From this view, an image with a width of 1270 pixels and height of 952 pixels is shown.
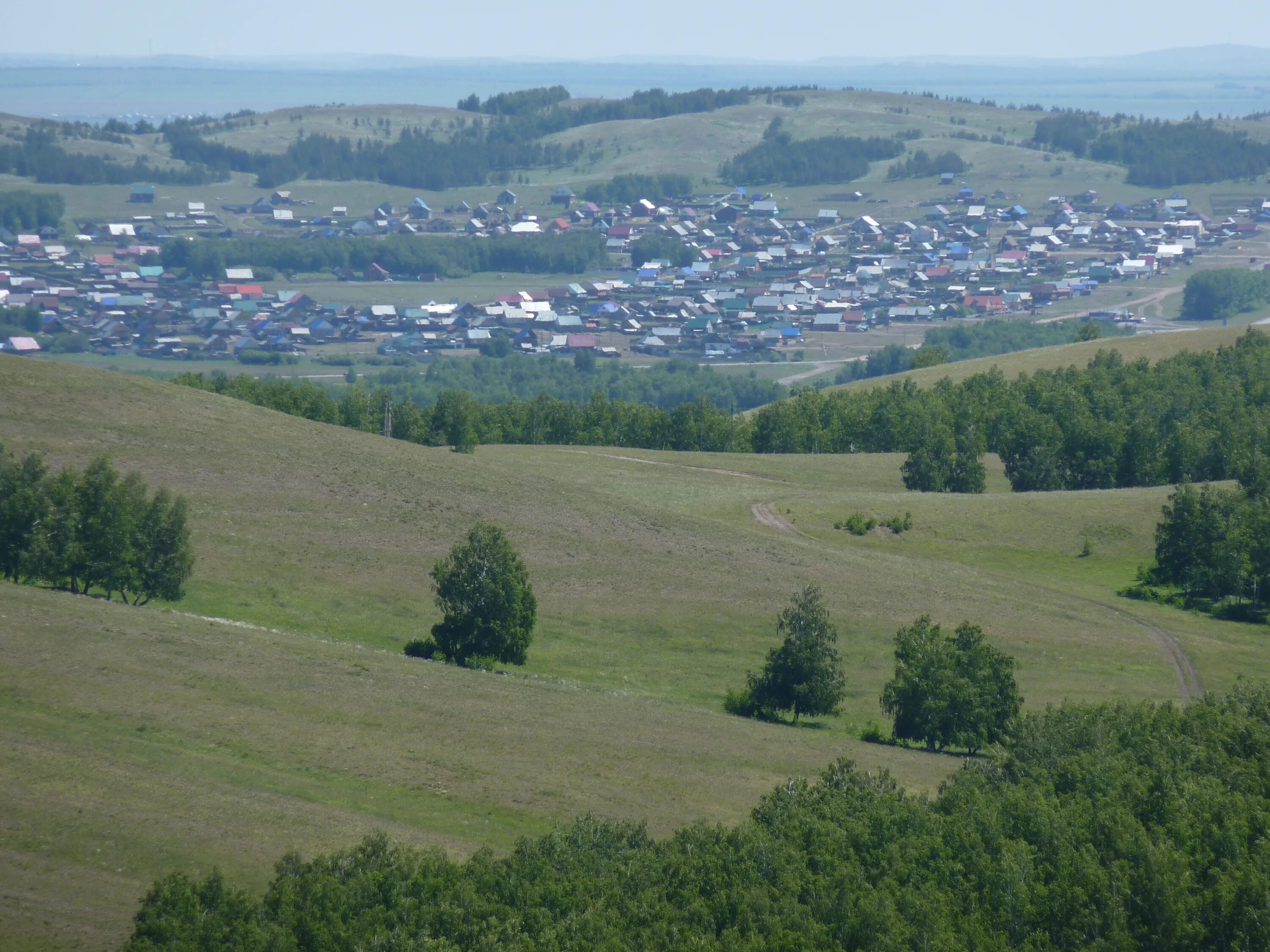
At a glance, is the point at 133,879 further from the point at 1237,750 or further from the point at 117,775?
the point at 1237,750

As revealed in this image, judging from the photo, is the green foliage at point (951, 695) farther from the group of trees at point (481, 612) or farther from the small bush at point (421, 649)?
the small bush at point (421, 649)

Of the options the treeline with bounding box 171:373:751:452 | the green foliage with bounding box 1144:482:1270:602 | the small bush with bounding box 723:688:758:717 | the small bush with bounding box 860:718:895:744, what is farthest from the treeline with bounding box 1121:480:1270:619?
the treeline with bounding box 171:373:751:452

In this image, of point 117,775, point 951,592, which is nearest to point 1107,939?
point 117,775

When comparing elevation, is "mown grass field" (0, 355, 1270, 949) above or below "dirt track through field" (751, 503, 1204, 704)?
above

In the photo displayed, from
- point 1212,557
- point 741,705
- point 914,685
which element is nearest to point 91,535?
point 741,705

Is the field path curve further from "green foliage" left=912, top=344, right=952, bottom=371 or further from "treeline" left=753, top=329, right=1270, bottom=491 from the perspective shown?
"green foliage" left=912, top=344, right=952, bottom=371

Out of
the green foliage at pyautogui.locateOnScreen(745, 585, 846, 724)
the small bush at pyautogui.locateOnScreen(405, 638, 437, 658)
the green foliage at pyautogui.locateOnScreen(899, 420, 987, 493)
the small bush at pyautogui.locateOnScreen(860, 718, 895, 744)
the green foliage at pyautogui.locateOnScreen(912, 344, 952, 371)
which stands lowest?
the green foliage at pyautogui.locateOnScreen(912, 344, 952, 371)
